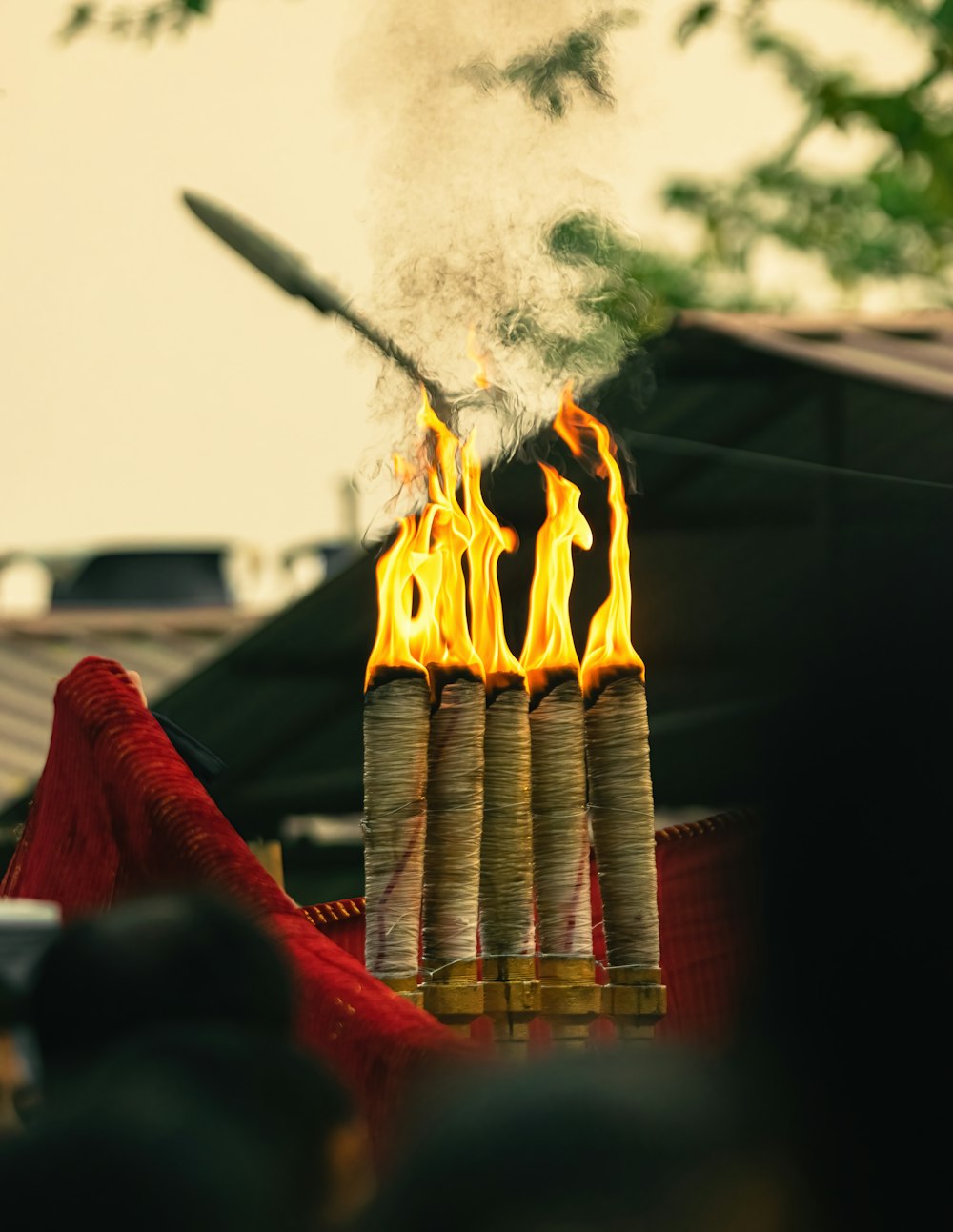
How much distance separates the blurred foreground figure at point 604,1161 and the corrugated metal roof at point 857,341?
174 inches

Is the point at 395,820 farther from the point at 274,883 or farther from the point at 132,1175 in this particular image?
the point at 132,1175

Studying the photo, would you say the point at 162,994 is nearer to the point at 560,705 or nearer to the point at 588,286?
the point at 560,705

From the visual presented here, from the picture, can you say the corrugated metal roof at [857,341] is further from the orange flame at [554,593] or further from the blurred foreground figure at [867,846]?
the blurred foreground figure at [867,846]

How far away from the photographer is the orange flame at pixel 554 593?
275cm

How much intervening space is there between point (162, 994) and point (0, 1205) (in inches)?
9.3

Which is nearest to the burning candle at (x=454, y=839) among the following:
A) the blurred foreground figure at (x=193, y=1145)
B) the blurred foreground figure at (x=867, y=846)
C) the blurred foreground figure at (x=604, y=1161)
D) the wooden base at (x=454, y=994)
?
the wooden base at (x=454, y=994)

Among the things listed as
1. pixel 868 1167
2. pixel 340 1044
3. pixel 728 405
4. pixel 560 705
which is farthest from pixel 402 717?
pixel 728 405

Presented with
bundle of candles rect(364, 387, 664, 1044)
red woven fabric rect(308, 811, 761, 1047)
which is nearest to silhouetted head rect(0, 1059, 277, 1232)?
bundle of candles rect(364, 387, 664, 1044)

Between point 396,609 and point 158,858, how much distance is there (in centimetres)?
71

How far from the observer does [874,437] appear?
6.16 metres

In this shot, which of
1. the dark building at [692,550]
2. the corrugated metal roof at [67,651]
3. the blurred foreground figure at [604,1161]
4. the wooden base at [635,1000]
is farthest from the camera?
the corrugated metal roof at [67,651]

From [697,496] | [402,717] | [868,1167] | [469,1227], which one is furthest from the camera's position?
[697,496]

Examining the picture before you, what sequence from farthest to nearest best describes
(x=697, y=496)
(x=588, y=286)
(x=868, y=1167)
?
(x=697, y=496)
(x=588, y=286)
(x=868, y=1167)

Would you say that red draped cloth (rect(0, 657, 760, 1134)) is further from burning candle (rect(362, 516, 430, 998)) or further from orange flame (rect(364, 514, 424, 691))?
orange flame (rect(364, 514, 424, 691))
